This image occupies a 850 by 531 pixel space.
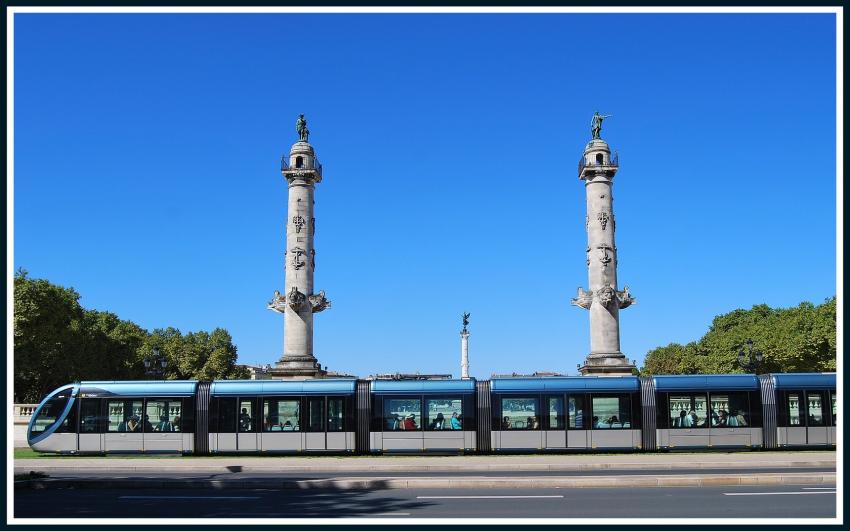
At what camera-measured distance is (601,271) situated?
153ft

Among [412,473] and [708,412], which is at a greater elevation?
[708,412]

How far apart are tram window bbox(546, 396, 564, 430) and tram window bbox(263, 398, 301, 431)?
28.4 feet

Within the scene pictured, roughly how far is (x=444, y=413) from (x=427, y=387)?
106cm

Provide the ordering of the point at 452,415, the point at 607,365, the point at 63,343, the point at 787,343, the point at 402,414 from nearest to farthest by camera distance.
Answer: the point at 452,415, the point at 402,414, the point at 607,365, the point at 63,343, the point at 787,343

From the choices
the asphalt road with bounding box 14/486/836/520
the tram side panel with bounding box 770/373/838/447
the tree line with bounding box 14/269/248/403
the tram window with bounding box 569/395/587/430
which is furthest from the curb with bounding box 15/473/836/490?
the tree line with bounding box 14/269/248/403

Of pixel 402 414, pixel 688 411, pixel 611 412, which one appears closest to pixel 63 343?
pixel 402 414

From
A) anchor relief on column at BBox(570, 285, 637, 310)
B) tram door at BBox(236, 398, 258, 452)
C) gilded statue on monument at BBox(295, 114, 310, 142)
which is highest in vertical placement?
gilded statue on monument at BBox(295, 114, 310, 142)

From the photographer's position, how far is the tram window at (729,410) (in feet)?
96.3

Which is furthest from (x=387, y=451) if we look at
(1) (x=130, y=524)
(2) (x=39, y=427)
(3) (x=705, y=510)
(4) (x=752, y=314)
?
(4) (x=752, y=314)

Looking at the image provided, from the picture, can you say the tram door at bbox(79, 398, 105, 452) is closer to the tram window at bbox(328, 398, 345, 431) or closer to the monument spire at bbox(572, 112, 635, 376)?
the tram window at bbox(328, 398, 345, 431)

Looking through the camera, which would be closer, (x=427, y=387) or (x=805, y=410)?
(x=805, y=410)

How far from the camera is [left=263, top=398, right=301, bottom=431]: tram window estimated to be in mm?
29672

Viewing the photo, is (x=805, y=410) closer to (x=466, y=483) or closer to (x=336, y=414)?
(x=466, y=483)

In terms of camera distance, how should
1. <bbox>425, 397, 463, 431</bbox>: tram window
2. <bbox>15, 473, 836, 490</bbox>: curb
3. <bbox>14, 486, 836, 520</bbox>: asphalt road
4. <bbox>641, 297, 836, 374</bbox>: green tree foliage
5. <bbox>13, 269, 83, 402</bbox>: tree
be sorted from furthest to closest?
<bbox>641, 297, 836, 374</bbox>: green tree foliage, <bbox>13, 269, 83, 402</bbox>: tree, <bbox>425, 397, 463, 431</bbox>: tram window, <bbox>15, 473, 836, 490</bbox>: curb, <bbox>14, 486, 836, 520</bbox>: asphalt road
